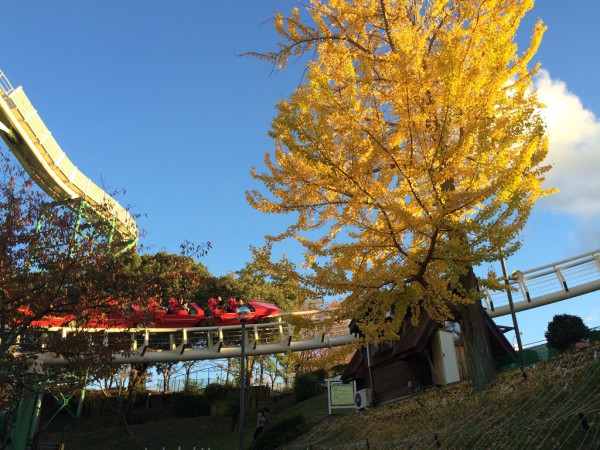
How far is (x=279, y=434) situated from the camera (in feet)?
46.0

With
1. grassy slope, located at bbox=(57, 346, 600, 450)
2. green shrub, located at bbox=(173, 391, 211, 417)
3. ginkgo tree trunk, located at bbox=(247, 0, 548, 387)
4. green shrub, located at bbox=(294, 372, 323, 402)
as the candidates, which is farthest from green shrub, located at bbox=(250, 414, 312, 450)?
green shrub, located at bbox=(173, 391, 211, 417)

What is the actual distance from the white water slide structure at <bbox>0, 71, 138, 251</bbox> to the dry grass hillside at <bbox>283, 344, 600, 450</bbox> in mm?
Answer: 12164

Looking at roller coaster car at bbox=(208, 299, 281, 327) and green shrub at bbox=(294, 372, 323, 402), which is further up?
roller coaster car at bbox=(208, 299, 281, 327)

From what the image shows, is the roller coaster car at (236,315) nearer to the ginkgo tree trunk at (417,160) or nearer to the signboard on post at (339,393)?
the signboard on post at (339,393)

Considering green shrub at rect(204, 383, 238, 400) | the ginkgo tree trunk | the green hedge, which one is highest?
the ginkgo tree trunk

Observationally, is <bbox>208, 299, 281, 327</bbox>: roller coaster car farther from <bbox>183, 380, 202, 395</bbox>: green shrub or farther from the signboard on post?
<bbox>183, 380, 202, 395</bbox>: green shrub

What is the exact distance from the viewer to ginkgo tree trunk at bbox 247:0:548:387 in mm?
5996

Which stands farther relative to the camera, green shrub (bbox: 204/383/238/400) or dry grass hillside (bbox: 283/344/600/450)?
green shrub (bbox: 204/383/238/400)

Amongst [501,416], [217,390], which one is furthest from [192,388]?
[501,416]

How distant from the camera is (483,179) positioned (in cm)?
625

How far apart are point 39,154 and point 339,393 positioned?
52.7 ft

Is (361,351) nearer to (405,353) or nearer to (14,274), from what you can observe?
(405,353)

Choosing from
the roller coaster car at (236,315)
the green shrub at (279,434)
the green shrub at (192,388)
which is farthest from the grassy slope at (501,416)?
the green shrub at (192,388)

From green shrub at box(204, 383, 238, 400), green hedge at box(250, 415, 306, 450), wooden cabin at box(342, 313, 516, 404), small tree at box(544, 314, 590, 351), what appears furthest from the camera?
green shrub at box(204, 383, 238, 400)
